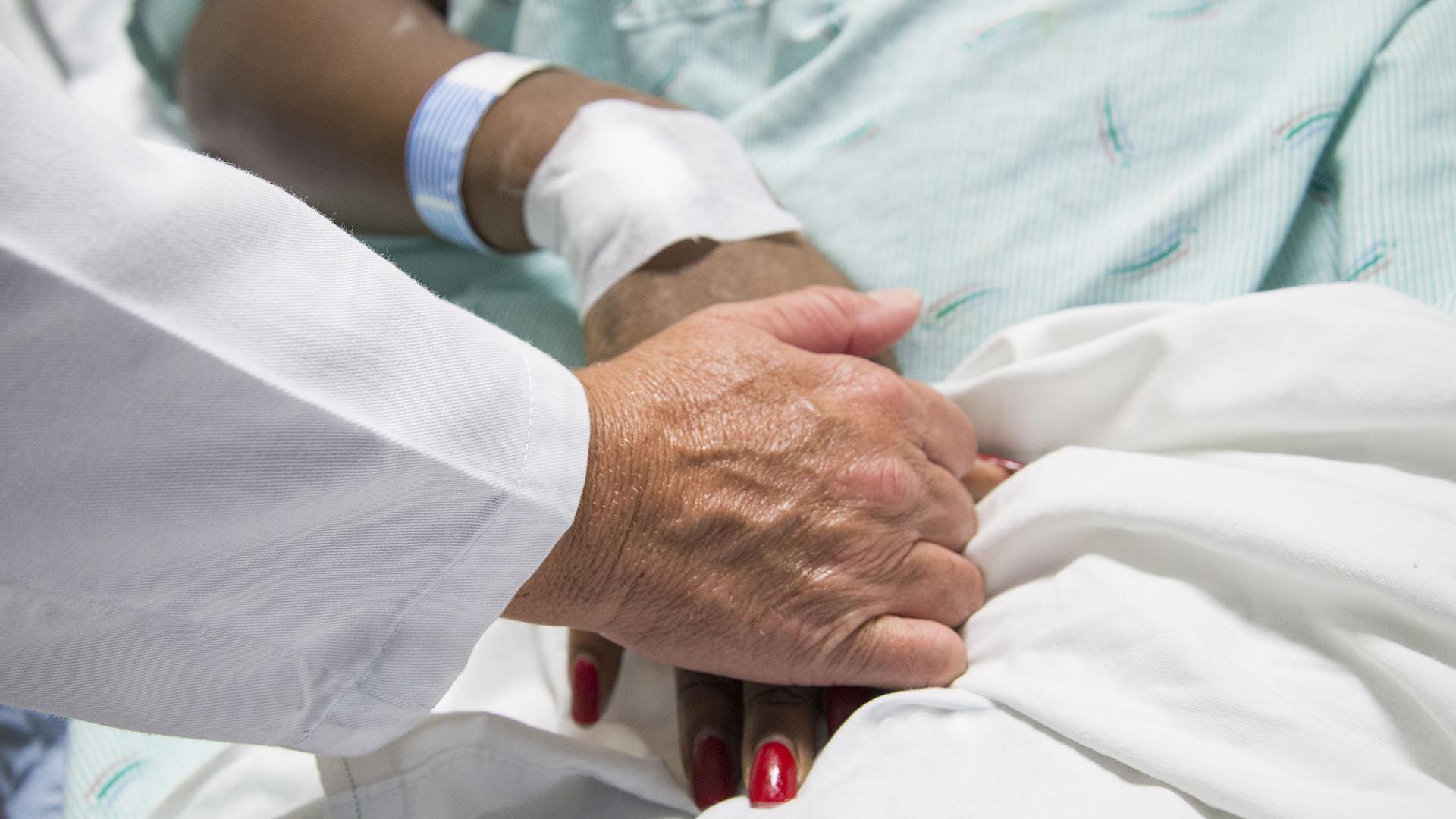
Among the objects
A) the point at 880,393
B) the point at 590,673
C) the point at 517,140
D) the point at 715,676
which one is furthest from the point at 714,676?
the point at 517,140

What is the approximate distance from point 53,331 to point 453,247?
29.5 inches

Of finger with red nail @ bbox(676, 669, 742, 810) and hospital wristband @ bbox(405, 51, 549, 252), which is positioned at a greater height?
hospital wristband @ bbox(405, 51, 549, 252)

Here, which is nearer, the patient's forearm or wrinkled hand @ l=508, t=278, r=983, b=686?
wrinkled hand @ l=508, t=278, r=983, b=686

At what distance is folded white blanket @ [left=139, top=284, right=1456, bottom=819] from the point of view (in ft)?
1.67

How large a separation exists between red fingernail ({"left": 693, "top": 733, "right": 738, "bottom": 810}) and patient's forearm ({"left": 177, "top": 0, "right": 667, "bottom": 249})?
0.57m

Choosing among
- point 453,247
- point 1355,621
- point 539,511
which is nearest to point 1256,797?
point 1355,621

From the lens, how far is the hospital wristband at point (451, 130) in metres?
0.97

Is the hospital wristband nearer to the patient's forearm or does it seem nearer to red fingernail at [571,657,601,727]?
the patient's forearm

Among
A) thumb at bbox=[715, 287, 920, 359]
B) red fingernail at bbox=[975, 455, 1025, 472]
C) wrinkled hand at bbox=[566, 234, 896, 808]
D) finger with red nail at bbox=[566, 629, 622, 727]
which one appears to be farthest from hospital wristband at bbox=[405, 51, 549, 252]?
red fingernail at bbox=[975, 455, 1025, 472]

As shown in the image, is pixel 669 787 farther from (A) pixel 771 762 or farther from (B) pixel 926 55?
(B) pixel 926 55

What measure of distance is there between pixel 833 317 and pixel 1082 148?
0.30 metres

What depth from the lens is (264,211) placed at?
427 millimetres

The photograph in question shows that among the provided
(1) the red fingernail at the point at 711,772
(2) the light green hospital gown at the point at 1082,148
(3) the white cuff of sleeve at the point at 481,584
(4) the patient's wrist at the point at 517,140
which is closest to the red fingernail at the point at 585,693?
(1) the red fingernail at the point at 711,772

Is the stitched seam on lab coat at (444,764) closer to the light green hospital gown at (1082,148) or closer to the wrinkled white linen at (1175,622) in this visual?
the wrinkled white linen at (1175,622)
